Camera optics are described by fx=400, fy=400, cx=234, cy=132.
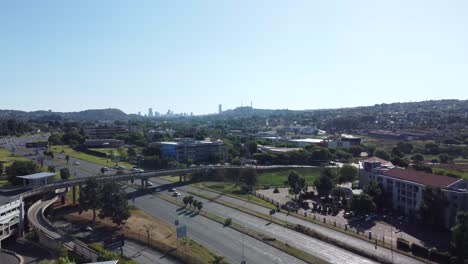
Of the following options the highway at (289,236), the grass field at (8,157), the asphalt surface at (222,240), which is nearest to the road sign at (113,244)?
the asphalt surface at (222,240)

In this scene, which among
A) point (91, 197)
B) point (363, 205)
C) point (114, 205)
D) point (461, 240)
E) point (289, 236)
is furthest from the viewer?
point (363, 205)

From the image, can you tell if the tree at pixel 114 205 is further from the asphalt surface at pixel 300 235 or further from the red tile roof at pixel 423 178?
the red tile roof at pixel 423 178

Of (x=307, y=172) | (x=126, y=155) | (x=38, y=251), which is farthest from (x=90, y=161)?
(x=38, y=251)

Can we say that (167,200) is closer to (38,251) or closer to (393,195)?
Answer: (38,251)

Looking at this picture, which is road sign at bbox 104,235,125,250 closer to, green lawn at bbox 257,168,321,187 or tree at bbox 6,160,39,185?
tree at bbox 6,160,39,185

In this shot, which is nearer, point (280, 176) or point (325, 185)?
point (325, 185)

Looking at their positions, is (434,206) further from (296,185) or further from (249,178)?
(249,178)

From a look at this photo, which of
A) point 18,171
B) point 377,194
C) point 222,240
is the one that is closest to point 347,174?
point 377,194
